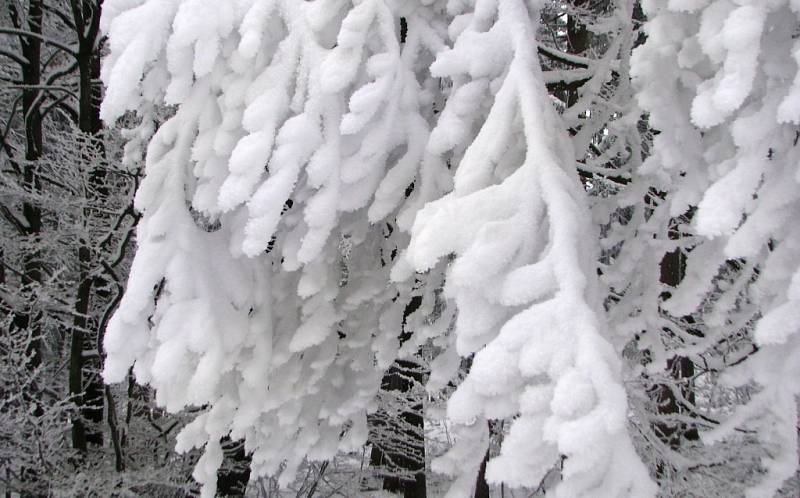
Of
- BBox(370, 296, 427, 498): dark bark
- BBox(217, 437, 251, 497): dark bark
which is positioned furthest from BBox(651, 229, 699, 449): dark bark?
BBox(217, 437, 251, 497): dark bark

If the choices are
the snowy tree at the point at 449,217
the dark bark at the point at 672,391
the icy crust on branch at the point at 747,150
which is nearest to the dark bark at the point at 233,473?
the snowy tree at the point at 449,217

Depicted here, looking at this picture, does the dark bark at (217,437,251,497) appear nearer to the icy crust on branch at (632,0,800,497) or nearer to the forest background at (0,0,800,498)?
the forest background at (0,0,800,498)

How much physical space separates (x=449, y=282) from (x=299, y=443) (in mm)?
1947

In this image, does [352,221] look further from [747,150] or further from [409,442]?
[409,442]

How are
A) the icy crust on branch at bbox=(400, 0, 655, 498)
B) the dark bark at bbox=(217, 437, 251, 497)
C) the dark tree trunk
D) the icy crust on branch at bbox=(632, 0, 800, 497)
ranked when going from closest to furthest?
1. the icy crust on branch at bbox=(400, 0, 655, 498)
2. the icy crust on branch at bbox=(632, 0, 800, 497)
3. the dark tree trunk
4. the dark bark at bbox=(217, 437, 251, 497)

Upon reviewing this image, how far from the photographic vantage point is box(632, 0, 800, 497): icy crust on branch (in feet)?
6.07

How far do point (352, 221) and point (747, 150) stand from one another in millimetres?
1954

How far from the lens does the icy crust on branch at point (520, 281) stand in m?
1.72

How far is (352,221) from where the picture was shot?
3352 millimetres

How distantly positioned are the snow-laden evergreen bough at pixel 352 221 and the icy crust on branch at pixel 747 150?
1.45 feet

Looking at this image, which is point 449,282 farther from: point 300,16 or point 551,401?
point 300,16

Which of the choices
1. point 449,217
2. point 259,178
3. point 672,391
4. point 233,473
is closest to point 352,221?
point 259,178

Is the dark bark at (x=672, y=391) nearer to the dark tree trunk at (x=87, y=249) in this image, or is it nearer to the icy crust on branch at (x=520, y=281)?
the icy crust on branch at (x=520, y=281)

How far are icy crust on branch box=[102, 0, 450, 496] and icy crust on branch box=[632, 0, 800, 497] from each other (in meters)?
1.05
